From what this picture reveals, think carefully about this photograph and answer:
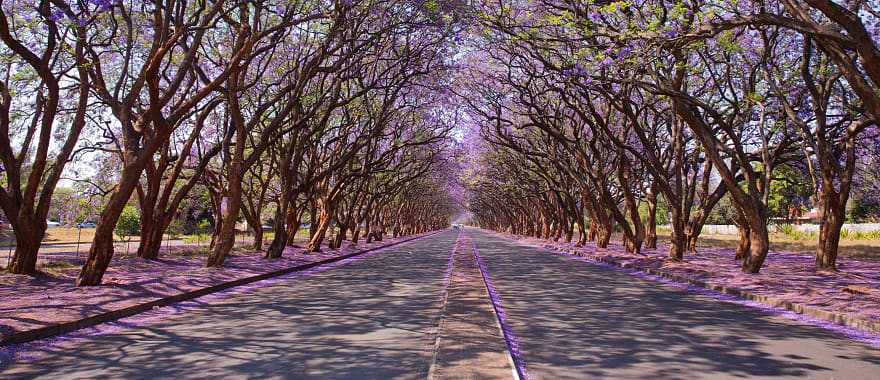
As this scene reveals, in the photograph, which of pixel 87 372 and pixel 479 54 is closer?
pixel 87 372

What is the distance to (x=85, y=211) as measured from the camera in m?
23.4

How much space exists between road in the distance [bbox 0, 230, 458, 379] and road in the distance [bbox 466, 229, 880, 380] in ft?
4.42

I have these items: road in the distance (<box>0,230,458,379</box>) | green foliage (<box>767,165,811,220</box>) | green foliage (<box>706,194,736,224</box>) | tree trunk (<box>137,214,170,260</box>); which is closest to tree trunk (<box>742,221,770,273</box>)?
road in the distance (<box>0,230,458,379</box>)

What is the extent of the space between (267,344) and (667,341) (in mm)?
4475

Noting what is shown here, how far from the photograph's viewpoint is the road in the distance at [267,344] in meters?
5.47

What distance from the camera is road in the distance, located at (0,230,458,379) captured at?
547cm

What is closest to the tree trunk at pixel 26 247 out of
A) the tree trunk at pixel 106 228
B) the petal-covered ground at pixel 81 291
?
the petal-covered ground at pixel 81 291

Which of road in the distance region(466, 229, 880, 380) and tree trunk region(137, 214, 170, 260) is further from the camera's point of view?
tree trunk region(137, 214, 170, 260)

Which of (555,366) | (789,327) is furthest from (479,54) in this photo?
(555,366)

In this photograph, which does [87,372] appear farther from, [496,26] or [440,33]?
[440,33]

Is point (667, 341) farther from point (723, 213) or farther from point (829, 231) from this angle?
point (723, 213)

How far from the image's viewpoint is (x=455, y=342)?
21.8 ft

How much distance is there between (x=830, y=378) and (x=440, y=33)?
55.4 feet

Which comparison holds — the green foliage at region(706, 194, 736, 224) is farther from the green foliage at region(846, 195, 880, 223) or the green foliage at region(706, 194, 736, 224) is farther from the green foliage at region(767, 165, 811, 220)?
the green foliage at region(846, 195, 880, 223)
